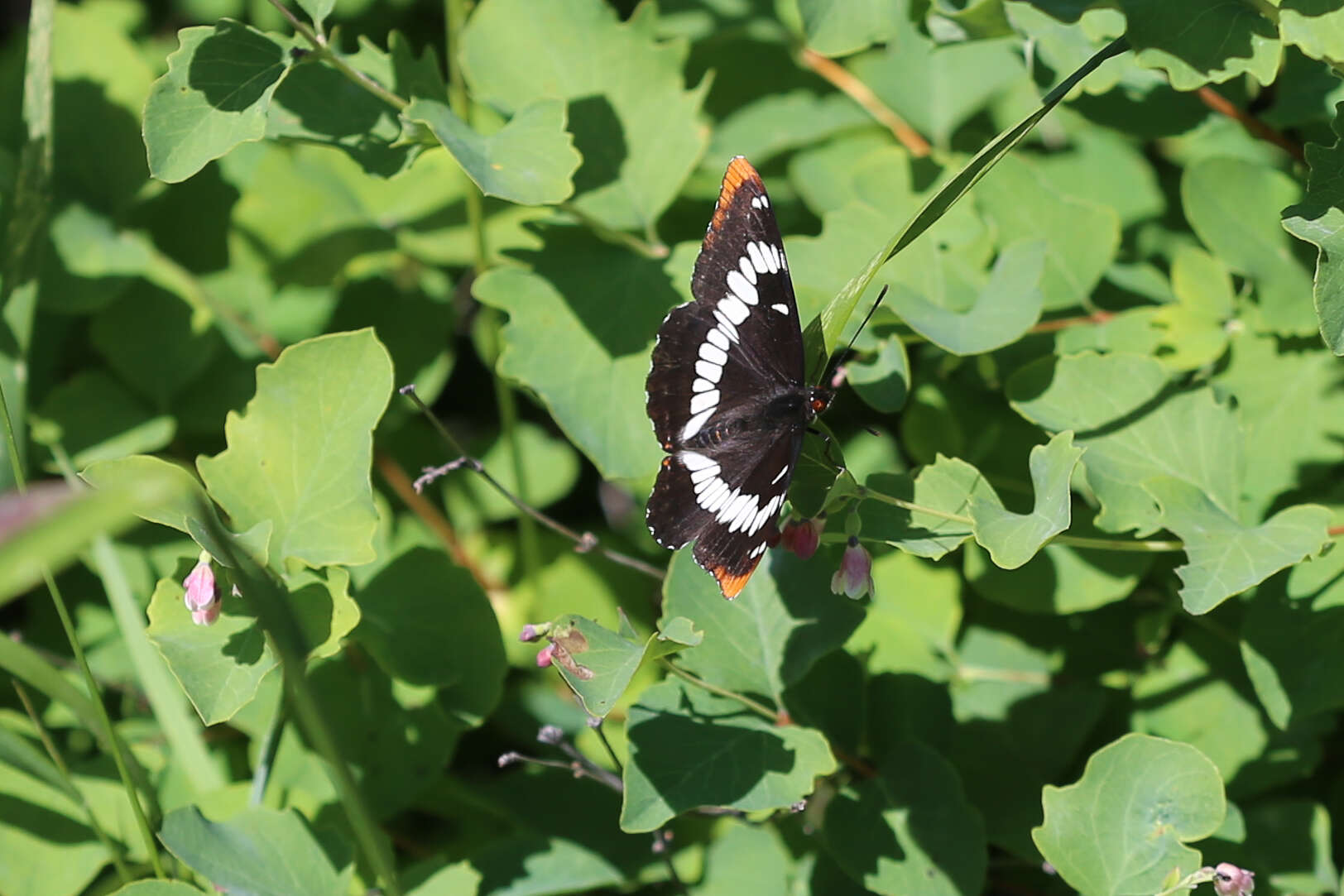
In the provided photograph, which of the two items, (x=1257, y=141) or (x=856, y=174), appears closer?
(x=856, y=174)

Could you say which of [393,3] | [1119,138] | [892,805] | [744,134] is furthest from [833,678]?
[393,3]

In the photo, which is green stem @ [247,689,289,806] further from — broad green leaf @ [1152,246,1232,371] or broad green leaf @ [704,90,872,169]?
broad green leaf @ [1152,246,1232,371]

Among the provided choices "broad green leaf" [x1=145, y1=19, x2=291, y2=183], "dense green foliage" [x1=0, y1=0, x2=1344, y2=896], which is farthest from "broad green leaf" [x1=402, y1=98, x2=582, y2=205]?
"broad green leaf" [x1=145, y1=19, x2=291, y2=183]

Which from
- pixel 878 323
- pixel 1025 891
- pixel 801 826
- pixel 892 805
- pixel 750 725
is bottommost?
pixel 1025 891

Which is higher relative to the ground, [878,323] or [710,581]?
[878,323]

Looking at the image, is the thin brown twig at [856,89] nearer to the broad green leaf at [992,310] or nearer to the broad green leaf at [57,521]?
the broad green leaf at [992,310]

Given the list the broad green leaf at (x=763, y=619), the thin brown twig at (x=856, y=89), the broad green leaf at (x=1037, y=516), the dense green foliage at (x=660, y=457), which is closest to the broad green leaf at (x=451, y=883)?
the dense green foliage at (x=660, y=457)

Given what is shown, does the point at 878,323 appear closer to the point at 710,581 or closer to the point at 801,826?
the point at 710,581
